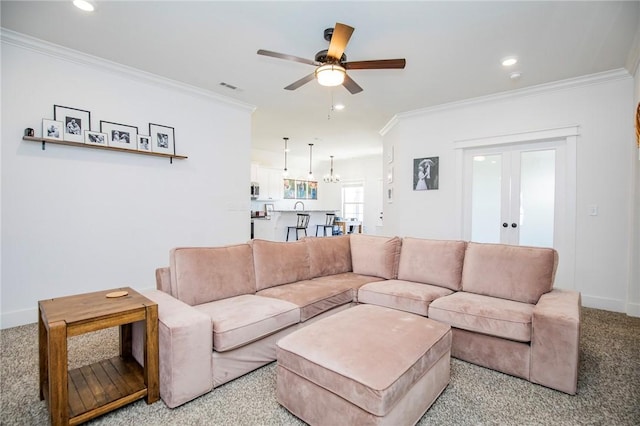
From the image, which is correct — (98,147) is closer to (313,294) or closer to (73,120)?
(73,120)

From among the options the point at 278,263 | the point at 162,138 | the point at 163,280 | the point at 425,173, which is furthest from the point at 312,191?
the point at 163,280

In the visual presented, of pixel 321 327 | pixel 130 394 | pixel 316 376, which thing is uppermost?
pixel 321 327

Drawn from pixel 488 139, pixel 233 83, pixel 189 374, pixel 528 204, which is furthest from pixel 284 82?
pixel 528 204

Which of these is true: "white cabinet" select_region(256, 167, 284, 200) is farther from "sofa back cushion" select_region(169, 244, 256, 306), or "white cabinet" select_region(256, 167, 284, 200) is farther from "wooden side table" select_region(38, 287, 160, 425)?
"wooden side table" select_region(38, 287, 160, 425)

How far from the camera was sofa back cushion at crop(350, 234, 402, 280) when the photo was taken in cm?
324

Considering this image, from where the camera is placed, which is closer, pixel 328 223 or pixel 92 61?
pixel 92 61

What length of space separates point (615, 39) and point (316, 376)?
390 cm

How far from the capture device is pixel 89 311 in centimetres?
156

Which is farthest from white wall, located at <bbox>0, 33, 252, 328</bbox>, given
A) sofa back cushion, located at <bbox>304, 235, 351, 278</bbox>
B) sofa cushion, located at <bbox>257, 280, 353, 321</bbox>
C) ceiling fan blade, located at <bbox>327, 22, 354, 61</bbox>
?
ceiling fan blade, located at <bbox>327, 22, 354, 61</bbox>

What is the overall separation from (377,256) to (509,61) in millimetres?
2526

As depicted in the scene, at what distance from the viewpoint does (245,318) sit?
200 centimetres

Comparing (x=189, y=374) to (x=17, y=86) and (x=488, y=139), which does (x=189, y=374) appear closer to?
(x=17, y=86)

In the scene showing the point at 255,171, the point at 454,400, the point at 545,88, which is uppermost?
the point at 545,88

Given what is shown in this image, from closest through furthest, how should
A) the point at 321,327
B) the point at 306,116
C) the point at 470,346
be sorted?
the point at 321,327
the point at 470,346
the point at 306,116
